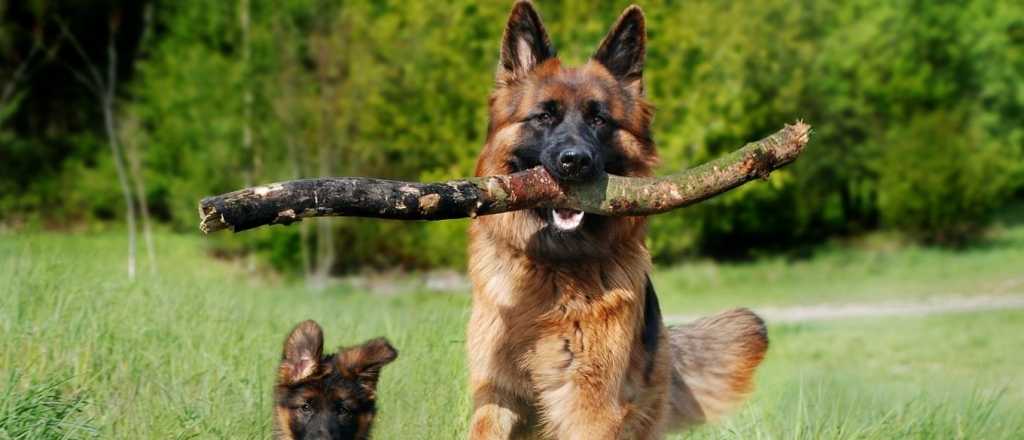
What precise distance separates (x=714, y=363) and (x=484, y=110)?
1924cm

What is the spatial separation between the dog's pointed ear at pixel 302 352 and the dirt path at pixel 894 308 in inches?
808

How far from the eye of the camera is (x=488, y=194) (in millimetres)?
5395

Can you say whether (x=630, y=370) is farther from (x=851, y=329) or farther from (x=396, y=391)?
(x=851, y=329)

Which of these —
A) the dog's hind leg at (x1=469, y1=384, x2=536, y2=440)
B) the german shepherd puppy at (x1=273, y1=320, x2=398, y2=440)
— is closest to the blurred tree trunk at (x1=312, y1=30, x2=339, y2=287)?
the german shepherd puppy at (x1=273, y1=320, x2=398, y2=440)

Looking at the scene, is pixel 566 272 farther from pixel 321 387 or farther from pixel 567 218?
pixel 321 387

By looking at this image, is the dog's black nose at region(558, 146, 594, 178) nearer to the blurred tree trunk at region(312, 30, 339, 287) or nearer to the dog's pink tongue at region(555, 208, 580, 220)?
the dog's pink tongue at region(555, 208, 580, 220)

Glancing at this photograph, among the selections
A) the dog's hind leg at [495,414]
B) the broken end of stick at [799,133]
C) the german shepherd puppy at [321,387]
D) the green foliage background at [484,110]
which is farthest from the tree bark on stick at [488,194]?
the green foliage background at [484,110]

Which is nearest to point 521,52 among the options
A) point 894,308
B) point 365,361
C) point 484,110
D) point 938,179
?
point 365,361

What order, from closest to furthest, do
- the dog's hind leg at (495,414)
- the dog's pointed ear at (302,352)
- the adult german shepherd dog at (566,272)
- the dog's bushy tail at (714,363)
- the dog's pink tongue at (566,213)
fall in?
the adult german shepherd dog at (566,272) → the dog's hind leg at (495,414) → the dog's pink tongue at (566,213) → the dog's pointed ear at (302,352) → the dog's bushy tail at (714,363)

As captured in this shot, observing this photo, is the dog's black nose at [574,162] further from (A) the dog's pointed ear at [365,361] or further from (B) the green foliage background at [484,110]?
(B) the green foliage background at [484,110]

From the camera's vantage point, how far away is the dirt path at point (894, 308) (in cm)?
2673

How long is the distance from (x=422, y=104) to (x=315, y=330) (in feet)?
72.8

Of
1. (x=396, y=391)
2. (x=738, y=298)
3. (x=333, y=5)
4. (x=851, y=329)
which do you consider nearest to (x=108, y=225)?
(x=333, y=5)

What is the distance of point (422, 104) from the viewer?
28469mm
